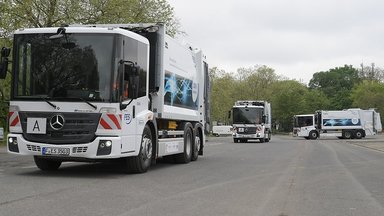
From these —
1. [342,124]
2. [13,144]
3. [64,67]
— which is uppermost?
[342,124]

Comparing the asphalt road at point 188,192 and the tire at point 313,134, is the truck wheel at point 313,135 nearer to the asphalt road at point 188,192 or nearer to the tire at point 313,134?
the tire at point 313,134

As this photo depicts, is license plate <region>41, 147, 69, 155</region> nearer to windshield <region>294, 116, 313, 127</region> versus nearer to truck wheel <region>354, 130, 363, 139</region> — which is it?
windshield <region>294, 116, 313, 127</region>

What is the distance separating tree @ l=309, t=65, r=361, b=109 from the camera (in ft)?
449

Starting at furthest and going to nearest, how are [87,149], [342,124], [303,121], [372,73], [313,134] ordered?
[372,73]
[303,121]
[313,134]
[342,124]
[87,149]

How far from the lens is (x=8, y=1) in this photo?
3066cm

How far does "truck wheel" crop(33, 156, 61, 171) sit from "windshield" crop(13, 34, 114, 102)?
2009mm

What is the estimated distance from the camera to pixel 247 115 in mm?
42969

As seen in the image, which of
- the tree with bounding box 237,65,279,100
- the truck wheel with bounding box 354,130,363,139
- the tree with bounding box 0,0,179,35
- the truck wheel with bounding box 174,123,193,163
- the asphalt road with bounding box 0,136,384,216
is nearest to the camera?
the asphalt road with bounding box 0,136,384,216

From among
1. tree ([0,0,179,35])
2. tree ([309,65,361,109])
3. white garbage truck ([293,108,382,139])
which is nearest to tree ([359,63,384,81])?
tree ([309,65,361,109])

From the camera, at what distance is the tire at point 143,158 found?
41.8 ft

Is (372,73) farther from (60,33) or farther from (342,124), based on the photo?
(60,33)

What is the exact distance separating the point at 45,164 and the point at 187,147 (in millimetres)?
5331

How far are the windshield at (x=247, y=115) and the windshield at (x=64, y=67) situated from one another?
31.7m

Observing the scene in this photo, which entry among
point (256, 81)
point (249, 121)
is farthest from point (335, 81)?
point (249, 121)
